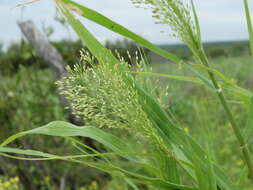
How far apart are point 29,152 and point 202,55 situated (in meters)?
0.39

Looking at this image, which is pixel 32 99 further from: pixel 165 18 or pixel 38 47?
pixel 165 18

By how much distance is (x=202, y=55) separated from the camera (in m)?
0.74

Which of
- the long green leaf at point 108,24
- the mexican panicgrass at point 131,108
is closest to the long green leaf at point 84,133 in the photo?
the mexican panicgrass at point 131,108

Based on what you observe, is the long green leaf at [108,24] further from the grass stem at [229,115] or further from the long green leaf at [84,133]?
the long green leaf at [84,133]

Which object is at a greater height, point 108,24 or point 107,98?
point 108,24

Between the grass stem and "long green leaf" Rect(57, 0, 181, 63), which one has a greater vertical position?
"long green leaf" Rect(57, 0, 181, 63)

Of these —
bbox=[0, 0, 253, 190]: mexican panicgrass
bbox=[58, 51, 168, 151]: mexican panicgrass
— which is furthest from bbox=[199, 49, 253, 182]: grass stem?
bbox=[58, 51, 168, 151]: mexican panicgrass

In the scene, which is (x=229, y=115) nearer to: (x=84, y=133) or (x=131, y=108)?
Result: (x=131, y=108)

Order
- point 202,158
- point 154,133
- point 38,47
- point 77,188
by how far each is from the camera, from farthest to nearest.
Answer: point 77,188 → point 38,47 → point 202,158 → point 154,133

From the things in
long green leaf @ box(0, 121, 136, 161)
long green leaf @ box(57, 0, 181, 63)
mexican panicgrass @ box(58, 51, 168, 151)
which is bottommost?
long green leaf @ box(0, 121, 136, 161)

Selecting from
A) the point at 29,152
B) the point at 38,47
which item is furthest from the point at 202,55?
the point at 38,47

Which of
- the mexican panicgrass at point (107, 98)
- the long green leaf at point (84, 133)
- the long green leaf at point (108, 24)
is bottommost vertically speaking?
the long green leaf at point (84, 133)

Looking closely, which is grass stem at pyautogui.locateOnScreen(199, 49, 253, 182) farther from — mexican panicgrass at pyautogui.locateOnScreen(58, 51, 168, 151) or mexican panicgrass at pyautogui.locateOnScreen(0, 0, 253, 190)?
mexican panicgrass at pyautogui.locateOnScreen(58, 51, 168, 151)

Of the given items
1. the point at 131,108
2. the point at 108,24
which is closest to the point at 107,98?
the point at 131,108
